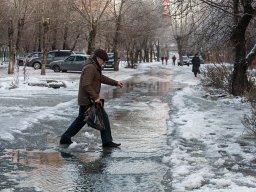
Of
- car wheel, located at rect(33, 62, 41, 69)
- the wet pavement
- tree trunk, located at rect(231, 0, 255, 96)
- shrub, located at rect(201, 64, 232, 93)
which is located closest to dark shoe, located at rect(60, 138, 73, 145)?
the wet pavement

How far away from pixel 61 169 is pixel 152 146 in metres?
2.35

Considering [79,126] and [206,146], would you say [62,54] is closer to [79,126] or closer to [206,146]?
Answer: [79,126]

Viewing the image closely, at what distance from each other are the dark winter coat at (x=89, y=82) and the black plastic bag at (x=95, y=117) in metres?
0.14

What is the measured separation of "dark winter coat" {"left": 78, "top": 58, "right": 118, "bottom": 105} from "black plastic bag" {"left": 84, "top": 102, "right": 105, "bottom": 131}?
14 centimetres

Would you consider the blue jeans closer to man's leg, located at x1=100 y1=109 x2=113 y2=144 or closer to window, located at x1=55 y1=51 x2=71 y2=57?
man's leg, located at x1=100 y1=109 x2=113 y2=144

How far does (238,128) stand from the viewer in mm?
10875

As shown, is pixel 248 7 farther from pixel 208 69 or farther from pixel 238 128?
pixel 208 69

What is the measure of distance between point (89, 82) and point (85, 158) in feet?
4.52

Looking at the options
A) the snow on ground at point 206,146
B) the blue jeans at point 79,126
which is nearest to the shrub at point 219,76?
the snow on ground at point 206,146

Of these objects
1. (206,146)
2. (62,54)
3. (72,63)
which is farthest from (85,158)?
(62,54)

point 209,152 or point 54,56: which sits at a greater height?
point 54,56

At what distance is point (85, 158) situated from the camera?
7.75 meters

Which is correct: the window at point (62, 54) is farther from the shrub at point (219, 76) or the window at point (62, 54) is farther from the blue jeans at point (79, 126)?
the blue jeans at point (79, 126)

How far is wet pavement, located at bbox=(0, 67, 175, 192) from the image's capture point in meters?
6.20
